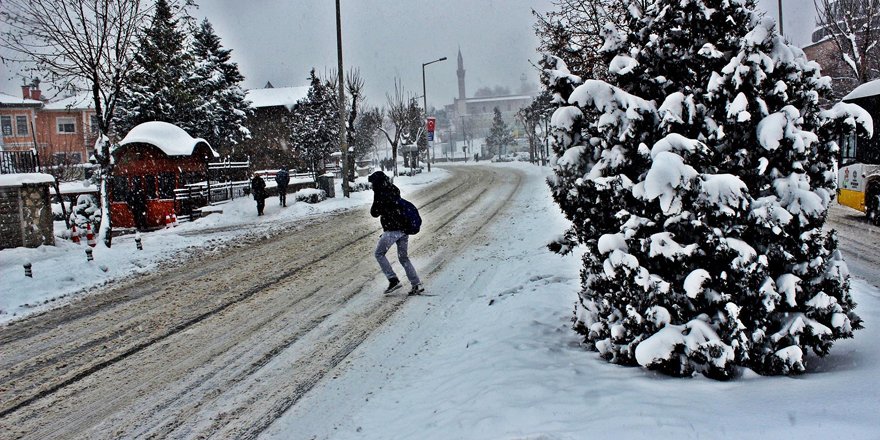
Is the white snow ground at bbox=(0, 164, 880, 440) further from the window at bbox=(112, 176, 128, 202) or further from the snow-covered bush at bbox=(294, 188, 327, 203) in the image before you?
the snow-covered bush at bbox=(294, 188, 327, 203)

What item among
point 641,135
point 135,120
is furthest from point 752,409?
point 135,120

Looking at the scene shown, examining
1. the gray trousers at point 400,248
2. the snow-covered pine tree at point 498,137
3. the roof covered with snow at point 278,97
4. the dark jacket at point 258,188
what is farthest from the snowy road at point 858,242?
the snow-covered pine tree at point 498,137

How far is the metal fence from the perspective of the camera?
1334 centimetres

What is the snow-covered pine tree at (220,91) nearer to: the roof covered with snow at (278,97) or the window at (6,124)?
the roof covered with snow at (278,97)

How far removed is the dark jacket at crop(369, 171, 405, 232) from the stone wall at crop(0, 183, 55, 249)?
394 inches

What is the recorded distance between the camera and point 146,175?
2048cm

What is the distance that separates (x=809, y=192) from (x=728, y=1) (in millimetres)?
1601

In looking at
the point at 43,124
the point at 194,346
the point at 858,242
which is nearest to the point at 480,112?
the point at 43,124

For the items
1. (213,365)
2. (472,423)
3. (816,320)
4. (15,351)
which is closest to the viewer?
(472,423)

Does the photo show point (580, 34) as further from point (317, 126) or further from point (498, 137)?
point (498, 137)

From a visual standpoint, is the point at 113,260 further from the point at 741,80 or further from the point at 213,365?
the point at 741,80

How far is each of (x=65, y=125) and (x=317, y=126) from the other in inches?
1638

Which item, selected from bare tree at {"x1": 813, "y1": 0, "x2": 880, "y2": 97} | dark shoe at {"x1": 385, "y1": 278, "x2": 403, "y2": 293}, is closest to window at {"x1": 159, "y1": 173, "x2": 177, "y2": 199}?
dark shoe at {"x1": 385, "y1": 278, "x2": 403, "y2": 293}

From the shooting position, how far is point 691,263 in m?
3.96
